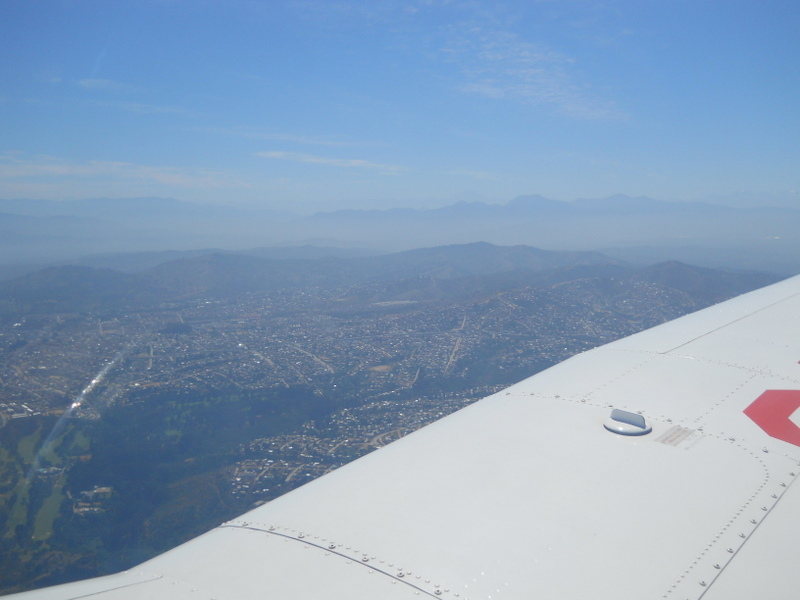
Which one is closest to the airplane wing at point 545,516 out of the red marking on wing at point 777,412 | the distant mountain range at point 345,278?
the red marking on wing at point 777,412

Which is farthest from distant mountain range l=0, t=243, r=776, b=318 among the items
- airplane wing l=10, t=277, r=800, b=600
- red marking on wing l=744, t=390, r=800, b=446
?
airplane wing l=10, t=277, r=800, b=600

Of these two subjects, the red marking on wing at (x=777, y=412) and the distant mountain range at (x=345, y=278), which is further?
the distant mountain range at (x=345, y=278)

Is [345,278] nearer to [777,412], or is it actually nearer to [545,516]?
[777,412]

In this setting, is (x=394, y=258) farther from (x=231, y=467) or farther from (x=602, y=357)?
(x=602, y=357)

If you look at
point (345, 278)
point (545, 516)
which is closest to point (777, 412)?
point (545, 516)

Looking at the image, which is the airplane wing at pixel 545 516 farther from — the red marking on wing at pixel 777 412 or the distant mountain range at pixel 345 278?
the distant mountain range at pixel 345 278
